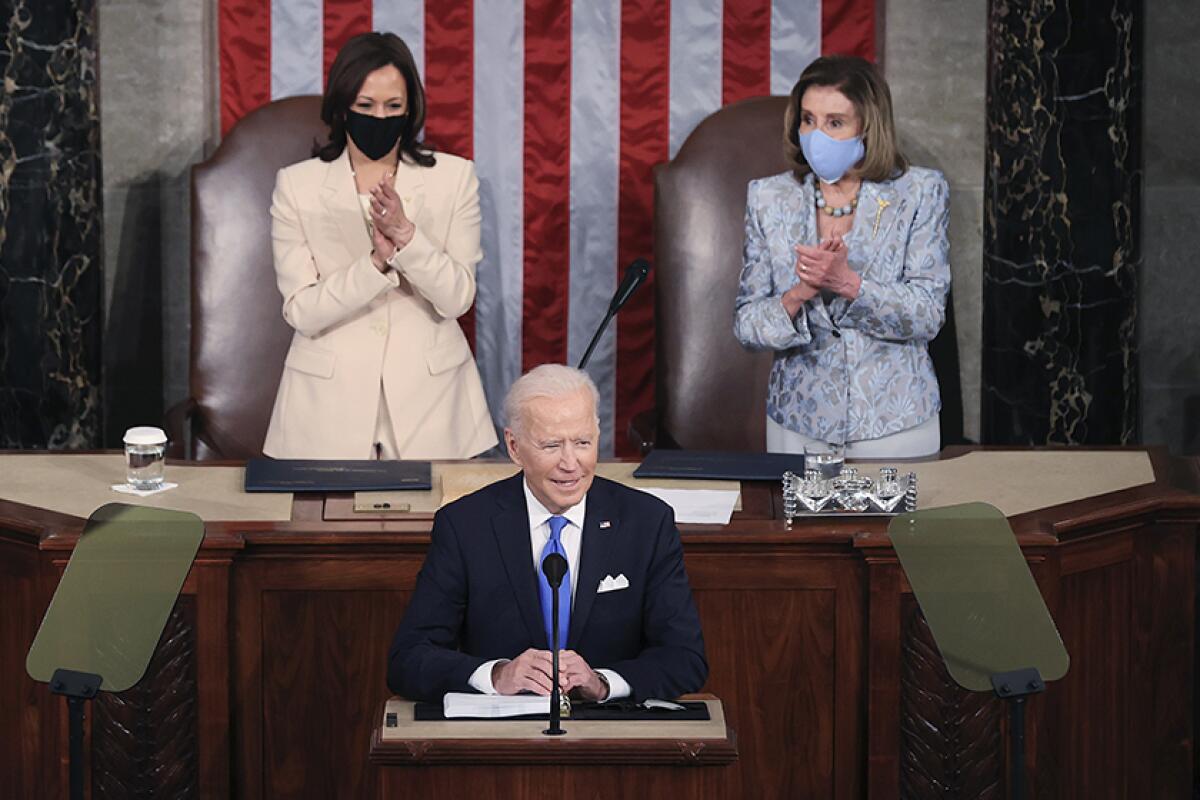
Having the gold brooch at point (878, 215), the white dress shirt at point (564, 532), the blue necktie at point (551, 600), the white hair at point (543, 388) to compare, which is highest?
the gold brooch at point (878, 215)

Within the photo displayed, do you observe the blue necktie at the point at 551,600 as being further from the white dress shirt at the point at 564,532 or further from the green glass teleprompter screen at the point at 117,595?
the green glass teleprompter screen at the point at 117,595

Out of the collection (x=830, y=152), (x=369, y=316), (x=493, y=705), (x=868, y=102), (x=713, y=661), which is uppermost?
(x=868, y=102)

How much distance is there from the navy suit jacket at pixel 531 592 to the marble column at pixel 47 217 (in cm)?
279

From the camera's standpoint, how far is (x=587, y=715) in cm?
302

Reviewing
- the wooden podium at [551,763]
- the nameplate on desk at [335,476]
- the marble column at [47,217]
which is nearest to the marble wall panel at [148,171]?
the marble column at [47,217]

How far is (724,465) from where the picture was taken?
4.55 meters

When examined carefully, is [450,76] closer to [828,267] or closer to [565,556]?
[828,267]

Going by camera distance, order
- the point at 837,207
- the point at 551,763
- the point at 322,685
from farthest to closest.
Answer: the point at 837,207, the point at 322,685, the point at 551,763

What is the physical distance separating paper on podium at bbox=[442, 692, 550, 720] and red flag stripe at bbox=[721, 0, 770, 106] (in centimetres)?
345

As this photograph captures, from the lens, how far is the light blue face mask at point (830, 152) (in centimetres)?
459

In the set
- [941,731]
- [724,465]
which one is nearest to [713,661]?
[941,731]

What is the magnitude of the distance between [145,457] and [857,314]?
5.52 feet

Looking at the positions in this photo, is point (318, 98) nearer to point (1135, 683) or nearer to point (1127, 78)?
point (1127, 78)

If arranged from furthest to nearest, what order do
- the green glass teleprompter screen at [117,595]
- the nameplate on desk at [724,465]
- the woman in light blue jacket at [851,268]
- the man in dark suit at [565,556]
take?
the woman in light blue jacket at [851,268]
the nameplate on desk at [724,465]
the man in dark suit at [565,556]
the green glass teleprompter screen at [117,595]
